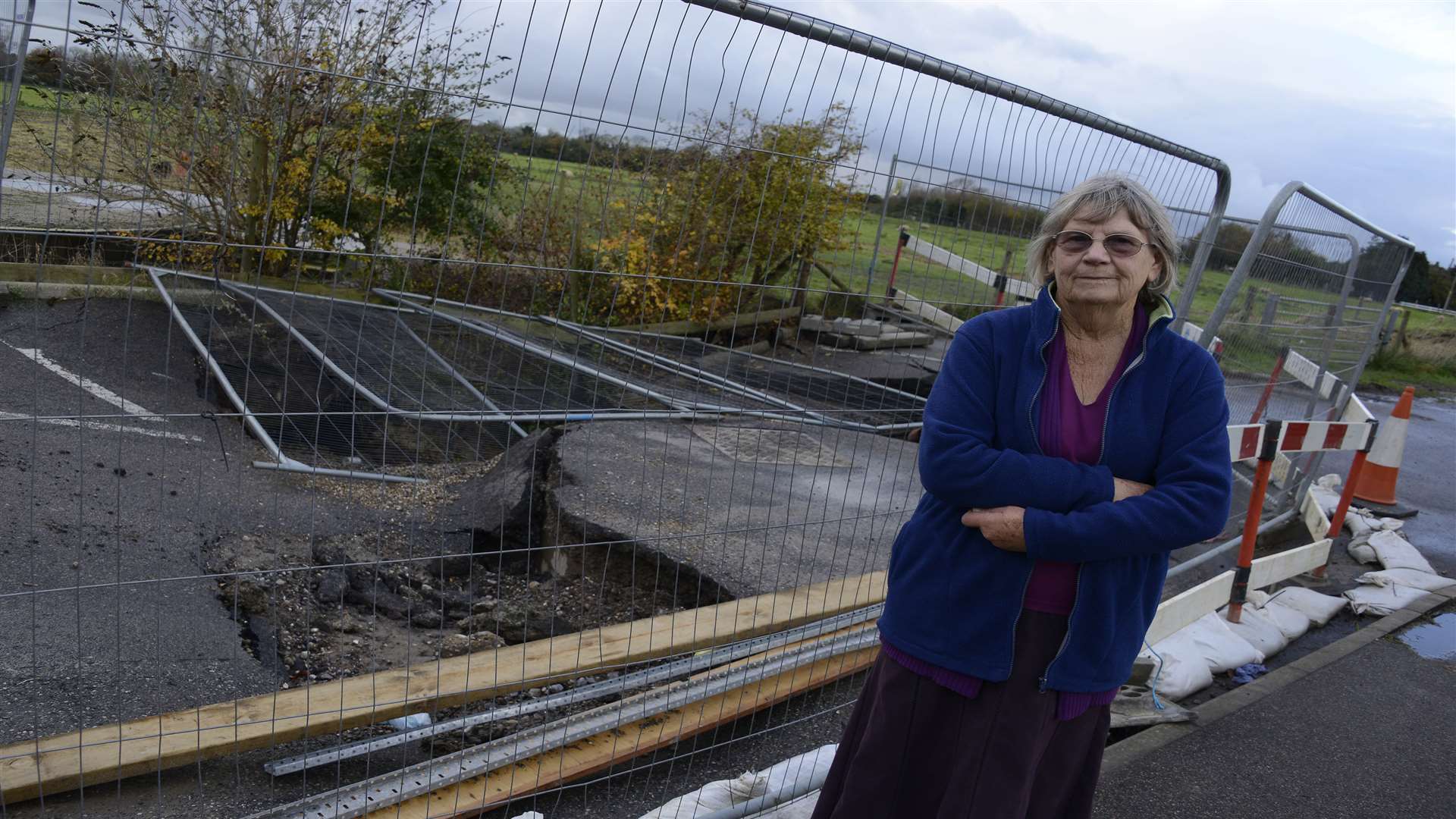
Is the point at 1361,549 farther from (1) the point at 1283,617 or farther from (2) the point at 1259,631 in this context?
(2) the point at 1259,631

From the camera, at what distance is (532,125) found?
2432mm

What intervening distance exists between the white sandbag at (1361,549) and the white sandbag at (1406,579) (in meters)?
0.28

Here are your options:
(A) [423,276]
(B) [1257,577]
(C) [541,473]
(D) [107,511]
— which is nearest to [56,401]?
(D) [107,511]

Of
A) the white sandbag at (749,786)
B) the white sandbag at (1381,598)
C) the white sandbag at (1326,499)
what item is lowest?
the white sandbag at (749,786)

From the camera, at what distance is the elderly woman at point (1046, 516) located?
220 cm

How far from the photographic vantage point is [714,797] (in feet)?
10.00

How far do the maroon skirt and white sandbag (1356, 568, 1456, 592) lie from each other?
4817 mm

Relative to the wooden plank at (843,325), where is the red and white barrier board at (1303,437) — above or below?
below

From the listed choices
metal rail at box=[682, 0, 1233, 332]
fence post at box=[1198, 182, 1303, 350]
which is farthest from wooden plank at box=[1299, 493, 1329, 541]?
metal rail at box=[682, 0, 1233, 332]

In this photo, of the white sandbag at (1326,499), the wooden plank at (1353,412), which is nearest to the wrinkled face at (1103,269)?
the wooden plank at (1353,412)

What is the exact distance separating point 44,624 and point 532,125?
254cm

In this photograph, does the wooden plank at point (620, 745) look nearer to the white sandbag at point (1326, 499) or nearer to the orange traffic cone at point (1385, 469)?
the white sandbag at point (1326, 499)

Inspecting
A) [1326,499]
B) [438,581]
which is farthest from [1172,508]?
[1326,499]

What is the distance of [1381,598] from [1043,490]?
504 cm
